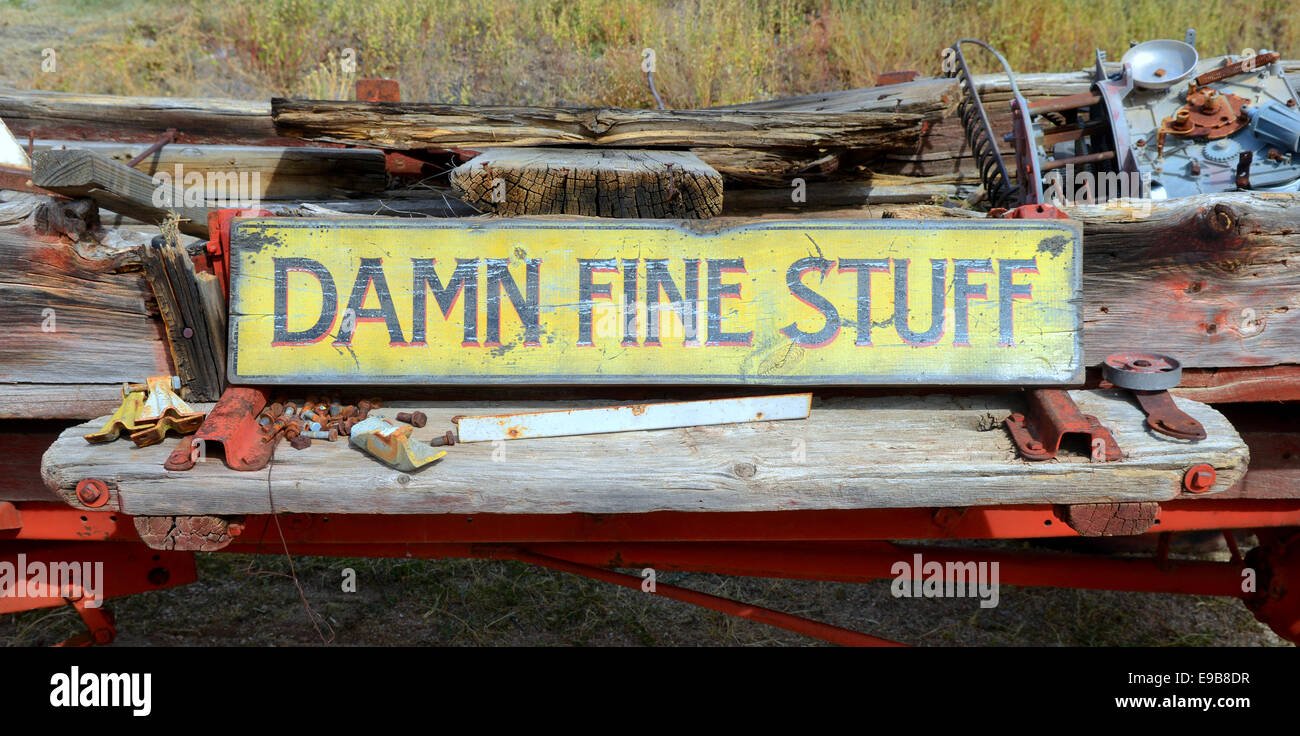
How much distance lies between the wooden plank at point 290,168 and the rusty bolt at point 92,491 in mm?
1631

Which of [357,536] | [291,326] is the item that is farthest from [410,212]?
[357,536]

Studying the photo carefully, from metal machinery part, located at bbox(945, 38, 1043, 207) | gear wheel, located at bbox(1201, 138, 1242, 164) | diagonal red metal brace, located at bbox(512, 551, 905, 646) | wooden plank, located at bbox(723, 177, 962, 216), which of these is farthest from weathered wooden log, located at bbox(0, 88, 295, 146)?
gear wheel, located at bbox(1201, 138, 1242, 164)

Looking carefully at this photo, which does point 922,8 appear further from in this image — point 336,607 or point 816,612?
point 336,607

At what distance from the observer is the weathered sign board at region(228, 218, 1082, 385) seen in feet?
7.18

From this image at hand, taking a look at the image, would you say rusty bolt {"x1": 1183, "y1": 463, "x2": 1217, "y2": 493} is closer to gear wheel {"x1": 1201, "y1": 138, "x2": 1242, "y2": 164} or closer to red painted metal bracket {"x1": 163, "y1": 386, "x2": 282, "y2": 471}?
gear wheel {"x1": 1201, "y1": 138, "x2": 1242, "y2": 164}

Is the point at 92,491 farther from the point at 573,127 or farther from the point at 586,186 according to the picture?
the point at 573,127

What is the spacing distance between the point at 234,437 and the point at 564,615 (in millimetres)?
2276

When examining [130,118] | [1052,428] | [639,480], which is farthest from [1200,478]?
[130,118]

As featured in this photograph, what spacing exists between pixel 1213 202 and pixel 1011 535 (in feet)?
3.44

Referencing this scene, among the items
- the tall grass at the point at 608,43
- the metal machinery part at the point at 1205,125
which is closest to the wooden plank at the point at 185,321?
the metal machinery part at the point at 1205,125

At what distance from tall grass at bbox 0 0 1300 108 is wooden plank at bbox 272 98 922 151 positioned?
3750 millimetres

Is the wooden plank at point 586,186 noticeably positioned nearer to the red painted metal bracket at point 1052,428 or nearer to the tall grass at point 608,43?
the red painted metal bracket at point 1052,428

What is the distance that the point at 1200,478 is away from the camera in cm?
198

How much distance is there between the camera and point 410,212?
3.09 metres
